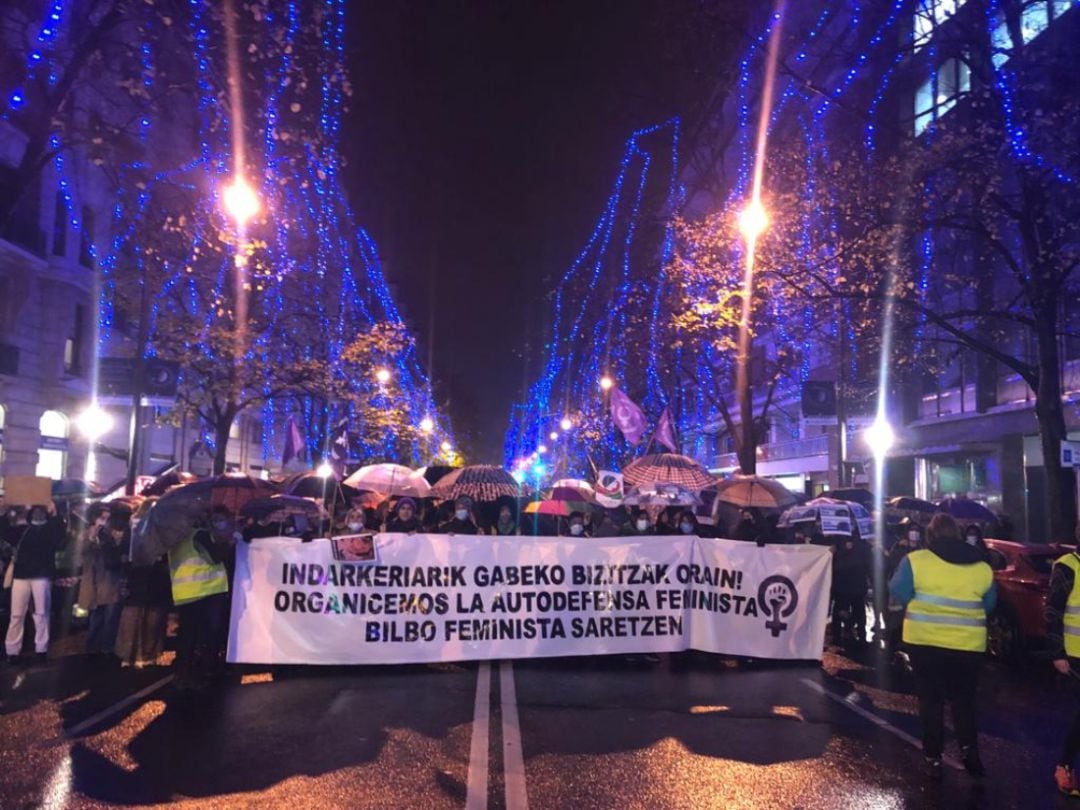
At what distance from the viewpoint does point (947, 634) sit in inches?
237

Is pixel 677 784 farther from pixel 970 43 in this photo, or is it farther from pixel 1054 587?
pixel 970 43

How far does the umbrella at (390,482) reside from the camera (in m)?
14.6

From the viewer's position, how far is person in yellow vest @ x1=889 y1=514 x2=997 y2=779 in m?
5.99

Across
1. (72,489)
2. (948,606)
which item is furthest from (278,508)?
(948,606)

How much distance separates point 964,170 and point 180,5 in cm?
1173

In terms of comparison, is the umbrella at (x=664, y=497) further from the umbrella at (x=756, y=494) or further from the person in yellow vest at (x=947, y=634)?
the person in yellow vest at (x=947, y=634)

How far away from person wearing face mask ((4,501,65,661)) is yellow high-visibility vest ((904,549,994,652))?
8.73 metres

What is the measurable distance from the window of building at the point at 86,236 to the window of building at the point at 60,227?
58cm

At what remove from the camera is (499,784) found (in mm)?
5594

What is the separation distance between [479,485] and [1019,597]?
7941mm

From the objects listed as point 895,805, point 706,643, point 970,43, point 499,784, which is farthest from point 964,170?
point 499,784

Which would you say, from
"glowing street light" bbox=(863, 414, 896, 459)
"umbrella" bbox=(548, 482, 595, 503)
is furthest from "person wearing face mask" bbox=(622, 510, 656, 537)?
"glowing street light" bbox=(863, 414, 896, 459)

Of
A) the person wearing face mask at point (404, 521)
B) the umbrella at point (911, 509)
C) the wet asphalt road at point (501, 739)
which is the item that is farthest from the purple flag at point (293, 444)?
the umbrella at point (911, 509)

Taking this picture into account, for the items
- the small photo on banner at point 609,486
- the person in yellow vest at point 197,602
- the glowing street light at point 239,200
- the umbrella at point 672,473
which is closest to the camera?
the person in yellow vest at point 197,602
